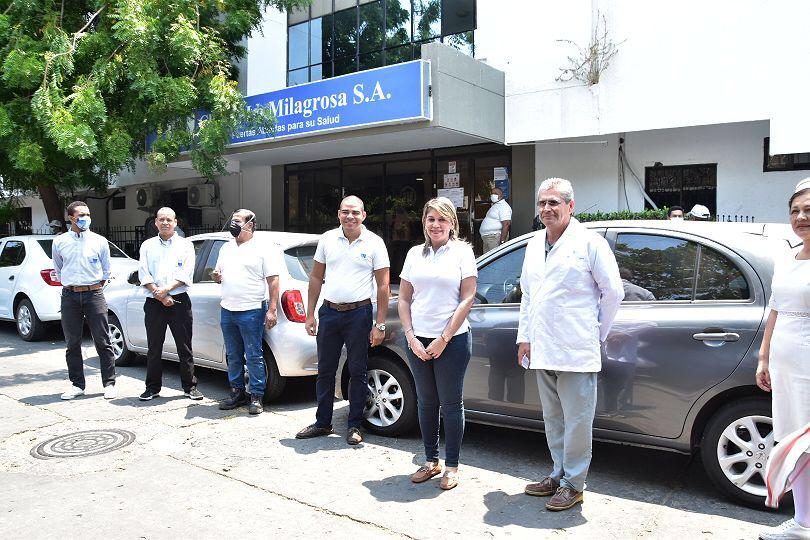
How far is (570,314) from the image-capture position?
385 cm

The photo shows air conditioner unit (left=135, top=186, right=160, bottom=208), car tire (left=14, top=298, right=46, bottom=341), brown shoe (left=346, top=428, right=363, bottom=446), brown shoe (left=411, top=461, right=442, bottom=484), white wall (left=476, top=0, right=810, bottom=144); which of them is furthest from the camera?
air conditioner unit (left=135, top=186, right=160, bottom=208)

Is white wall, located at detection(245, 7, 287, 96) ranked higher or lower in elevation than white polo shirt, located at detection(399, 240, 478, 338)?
Answer: higher

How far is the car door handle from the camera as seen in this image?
3.93 m

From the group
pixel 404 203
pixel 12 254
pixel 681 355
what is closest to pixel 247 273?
pixel 681 355

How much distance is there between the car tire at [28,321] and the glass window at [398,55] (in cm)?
802

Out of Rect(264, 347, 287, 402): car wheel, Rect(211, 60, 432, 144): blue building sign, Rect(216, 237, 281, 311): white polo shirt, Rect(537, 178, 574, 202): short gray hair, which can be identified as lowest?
Rect(264, 347, 287, 402): car wheel

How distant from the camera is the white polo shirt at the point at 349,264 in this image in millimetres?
5133

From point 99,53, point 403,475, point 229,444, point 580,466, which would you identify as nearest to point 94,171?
point 99,53

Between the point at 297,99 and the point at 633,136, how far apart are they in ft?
19.3

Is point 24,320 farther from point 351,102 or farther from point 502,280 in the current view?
point 502,280

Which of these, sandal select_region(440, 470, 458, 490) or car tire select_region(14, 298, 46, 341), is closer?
sandal select_region(440, 470, 458, 490)

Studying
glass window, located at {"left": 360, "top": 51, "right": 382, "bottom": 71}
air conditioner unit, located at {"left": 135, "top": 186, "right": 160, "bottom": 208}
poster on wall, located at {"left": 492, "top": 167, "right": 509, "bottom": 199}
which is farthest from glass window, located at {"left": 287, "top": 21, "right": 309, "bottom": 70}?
air conditioner unit, located at {"left": 135, "top": 186, "right": 160, "bottom": 208}

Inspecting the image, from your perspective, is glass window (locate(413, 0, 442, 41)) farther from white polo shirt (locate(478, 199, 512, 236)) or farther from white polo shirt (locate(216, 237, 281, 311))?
white polo shirt (locate(216, 237, 281, 311))

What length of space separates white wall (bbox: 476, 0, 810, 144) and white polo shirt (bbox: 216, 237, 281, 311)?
21.9ft
